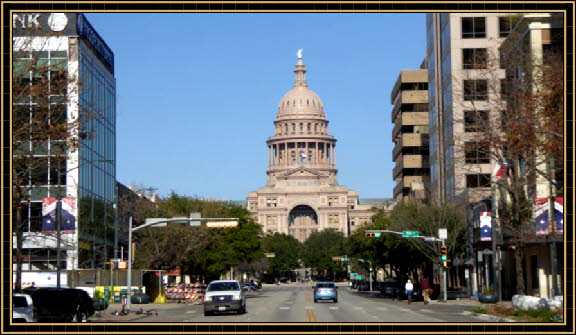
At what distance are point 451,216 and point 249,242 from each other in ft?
78.9

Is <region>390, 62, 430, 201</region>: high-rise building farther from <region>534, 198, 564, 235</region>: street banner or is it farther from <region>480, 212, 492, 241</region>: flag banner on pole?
<region>534, 198, 564, 235</region>: street banner

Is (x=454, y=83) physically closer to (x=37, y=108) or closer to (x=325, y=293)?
(x=325, y=293)

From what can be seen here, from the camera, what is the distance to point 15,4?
51.4ft

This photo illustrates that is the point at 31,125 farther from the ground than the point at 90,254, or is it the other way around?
the point at 31,125

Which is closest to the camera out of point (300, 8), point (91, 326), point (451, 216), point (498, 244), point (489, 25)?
point (300, 8)

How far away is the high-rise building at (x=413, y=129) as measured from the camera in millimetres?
114938

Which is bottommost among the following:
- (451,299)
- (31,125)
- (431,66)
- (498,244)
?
(451,299)

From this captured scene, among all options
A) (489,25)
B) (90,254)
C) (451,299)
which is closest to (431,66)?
(489,25)

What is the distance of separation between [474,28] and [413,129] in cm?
2831

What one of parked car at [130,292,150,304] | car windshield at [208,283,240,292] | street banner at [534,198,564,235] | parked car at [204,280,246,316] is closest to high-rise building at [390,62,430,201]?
parked car at [130,292,150,304]

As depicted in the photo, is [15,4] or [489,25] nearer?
[15,4]

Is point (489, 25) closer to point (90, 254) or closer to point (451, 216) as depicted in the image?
point (451, 216)

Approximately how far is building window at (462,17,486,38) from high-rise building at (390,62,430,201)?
24.8 metres

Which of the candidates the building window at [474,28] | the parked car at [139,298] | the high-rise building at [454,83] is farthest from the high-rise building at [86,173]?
the building window at [474,28]
